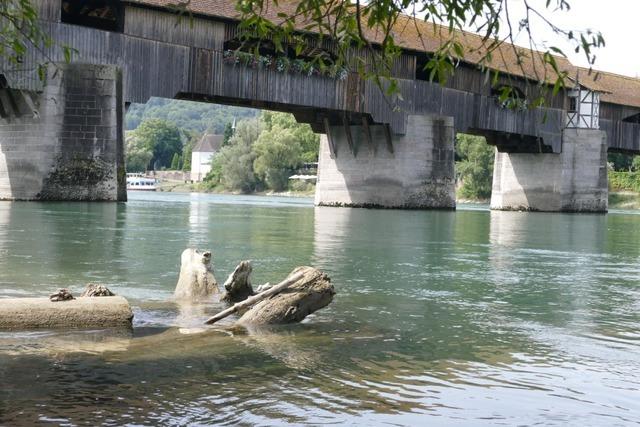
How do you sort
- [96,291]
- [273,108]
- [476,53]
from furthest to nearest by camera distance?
[476,53] → [273,108] → [96,291]

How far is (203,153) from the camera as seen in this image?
16275cm

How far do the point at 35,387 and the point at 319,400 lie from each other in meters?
1.75

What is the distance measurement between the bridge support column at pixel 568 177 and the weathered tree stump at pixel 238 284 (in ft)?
139

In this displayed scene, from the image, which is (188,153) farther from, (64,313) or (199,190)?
(64,313)

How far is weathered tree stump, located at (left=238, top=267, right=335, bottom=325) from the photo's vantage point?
9.22m

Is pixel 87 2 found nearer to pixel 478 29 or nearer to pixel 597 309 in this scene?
Answer: pixel 597 309

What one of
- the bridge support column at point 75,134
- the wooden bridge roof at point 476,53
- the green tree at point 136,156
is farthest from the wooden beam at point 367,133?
the green tree at point 136,156

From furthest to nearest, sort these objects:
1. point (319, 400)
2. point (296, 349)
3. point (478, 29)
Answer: point (296, 349)
point (319, 400)
point (478, 29)

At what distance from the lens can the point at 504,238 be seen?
2581cm

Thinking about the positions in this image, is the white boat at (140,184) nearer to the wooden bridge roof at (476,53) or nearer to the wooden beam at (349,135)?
the wooden bridge roof at (476,53)

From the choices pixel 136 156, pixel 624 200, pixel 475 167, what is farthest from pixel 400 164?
pixel 136 156

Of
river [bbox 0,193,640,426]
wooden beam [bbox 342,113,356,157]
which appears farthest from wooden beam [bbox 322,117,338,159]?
river [bbox 0,193,640,426]

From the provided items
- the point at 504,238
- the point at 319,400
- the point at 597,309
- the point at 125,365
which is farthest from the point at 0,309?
the point at 504,238

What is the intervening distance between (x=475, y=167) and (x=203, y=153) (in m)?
90.4
